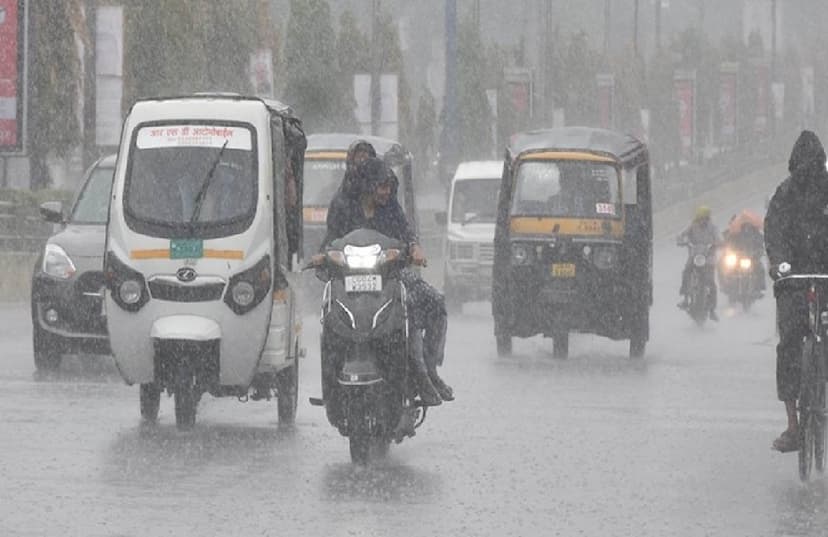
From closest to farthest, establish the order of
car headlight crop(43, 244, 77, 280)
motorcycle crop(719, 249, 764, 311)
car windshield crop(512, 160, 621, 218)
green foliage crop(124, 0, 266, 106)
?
1. car headlight crop(43, 244, 77, 280)
2. car windshield crop(512, 160, 621, 218)
3. motorcycle crop(719, 249, 764, 311)
4. green foliage crop(124, 0, 266, 106)

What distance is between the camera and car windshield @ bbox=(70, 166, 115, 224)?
22.0 meters

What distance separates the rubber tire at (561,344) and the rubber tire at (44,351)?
6.59 m

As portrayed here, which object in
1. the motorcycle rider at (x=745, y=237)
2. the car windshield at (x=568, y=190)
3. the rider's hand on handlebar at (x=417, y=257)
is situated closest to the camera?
the rider's hand on handlebar at (x=417, y=257)

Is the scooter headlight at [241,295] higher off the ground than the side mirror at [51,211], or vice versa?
the side mirror at [51,211]

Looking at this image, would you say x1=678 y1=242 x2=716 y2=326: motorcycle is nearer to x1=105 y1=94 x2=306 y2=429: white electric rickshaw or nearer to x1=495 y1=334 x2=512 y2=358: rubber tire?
x1=495 y1=334 x2=512 y2=358: rubber tire

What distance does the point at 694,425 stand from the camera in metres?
18.0

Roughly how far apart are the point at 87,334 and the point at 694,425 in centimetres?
551

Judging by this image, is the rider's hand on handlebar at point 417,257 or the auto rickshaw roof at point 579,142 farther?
the auto rickshaw roof at point 579,142

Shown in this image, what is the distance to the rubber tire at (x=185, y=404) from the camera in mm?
16452

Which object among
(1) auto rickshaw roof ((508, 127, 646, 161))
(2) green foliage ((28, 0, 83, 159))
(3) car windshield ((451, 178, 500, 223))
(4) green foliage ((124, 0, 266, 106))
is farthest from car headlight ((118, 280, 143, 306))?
(4) green foliage ((124, 0, 266, 106))

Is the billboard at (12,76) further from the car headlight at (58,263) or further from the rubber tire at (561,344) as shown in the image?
the car headlight at (58,263)

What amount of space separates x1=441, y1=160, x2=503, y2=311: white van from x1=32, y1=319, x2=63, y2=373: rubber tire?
17747 millimetres

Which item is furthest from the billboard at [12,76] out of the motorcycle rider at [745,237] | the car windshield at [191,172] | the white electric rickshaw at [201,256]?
the car windshield at [191,172]

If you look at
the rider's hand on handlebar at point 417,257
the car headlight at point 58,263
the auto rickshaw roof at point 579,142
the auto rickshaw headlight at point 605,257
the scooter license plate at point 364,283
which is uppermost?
the auto rickshaw roof at point 579,142
